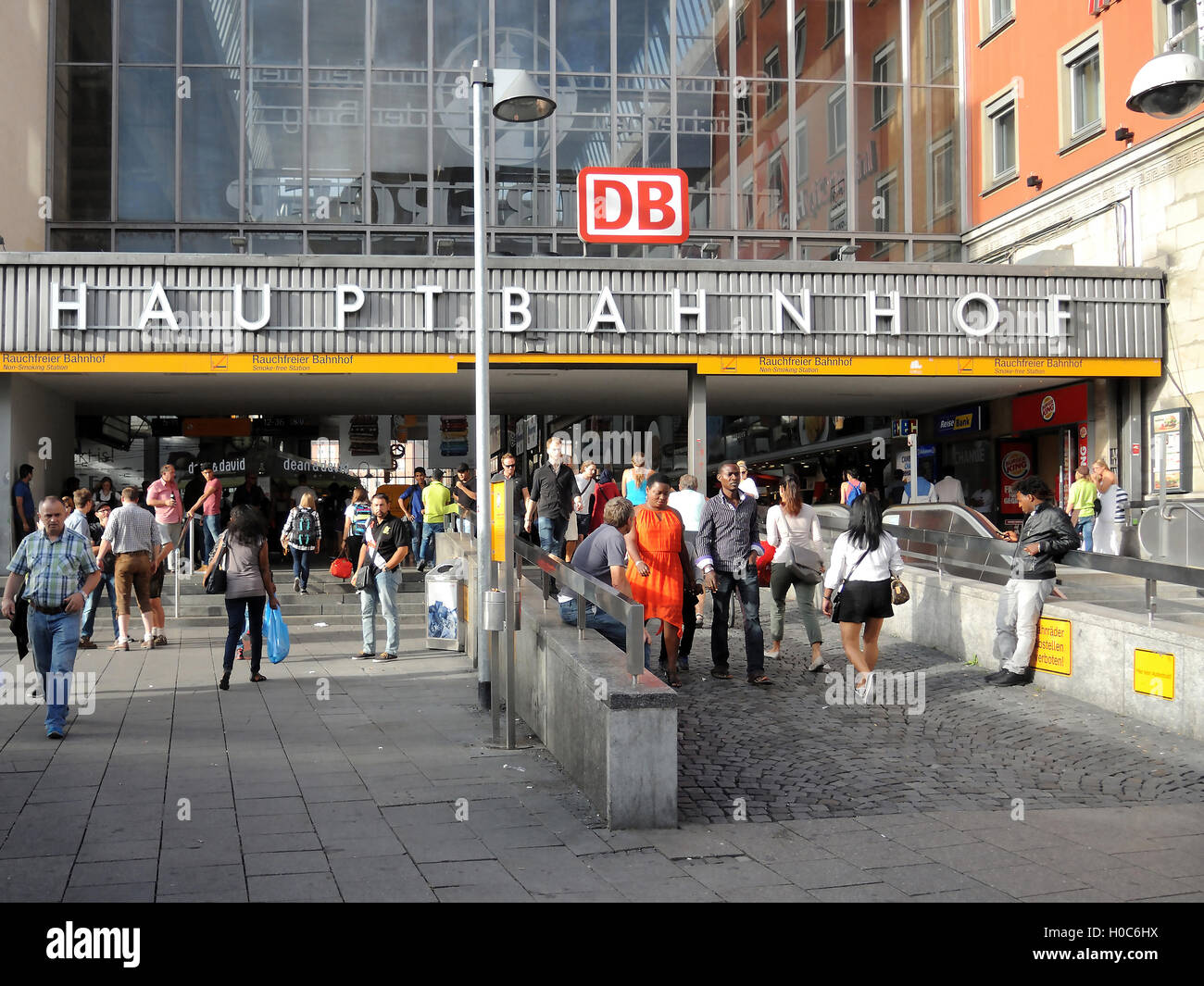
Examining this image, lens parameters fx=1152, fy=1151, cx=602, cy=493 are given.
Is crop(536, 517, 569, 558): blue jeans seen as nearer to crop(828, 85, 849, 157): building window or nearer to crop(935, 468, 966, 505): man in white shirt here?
crop(935, 468, 966, 505): man in white shirt

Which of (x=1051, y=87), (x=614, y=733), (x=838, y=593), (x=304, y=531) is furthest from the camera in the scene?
(x=1051, y=87)

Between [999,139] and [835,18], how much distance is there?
4268 mm

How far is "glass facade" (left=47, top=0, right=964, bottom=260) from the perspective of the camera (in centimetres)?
2217

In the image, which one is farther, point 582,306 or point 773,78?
point 773,78

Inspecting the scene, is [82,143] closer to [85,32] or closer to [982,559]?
[85,32]

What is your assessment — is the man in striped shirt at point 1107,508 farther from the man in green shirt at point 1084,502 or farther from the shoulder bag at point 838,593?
the shoulder bag at point 838,593

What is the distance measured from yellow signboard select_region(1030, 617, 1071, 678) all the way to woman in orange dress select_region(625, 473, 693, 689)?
3.06 m

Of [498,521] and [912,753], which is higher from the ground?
[498,521]

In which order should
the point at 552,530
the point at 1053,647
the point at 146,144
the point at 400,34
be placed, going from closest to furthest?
the point at 1053,647
the point at 552,530
the point at 146,144
the point at 400,34

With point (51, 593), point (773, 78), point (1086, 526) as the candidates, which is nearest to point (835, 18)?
point (773, 78)

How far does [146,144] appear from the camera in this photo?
22.2m

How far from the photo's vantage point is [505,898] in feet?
15.7

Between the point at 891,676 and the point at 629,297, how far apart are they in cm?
1029
